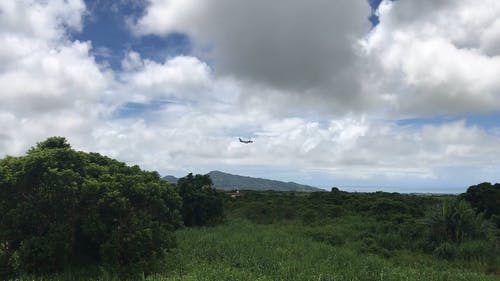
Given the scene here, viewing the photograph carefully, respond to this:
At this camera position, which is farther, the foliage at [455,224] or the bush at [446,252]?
the foliage at [455,224]

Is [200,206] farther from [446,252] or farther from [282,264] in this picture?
[446,252]

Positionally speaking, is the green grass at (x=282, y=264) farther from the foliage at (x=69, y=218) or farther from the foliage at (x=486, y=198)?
the foliage at (x=486, y=198)

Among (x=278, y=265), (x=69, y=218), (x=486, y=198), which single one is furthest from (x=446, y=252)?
(x=69, y=218)

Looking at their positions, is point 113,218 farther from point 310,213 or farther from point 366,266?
point 310,213

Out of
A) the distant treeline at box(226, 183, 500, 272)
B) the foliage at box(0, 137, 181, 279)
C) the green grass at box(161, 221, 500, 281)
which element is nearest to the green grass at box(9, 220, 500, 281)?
the green grass at box(161, 221, 500, 281)

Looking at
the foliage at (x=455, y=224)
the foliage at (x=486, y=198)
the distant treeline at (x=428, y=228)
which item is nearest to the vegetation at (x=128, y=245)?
the distant treeline at (x=428, y=228)

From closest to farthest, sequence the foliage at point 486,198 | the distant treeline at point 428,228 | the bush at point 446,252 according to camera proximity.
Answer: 1. the bush at point 446,252
2. the distant treeline at point 428,228
3. the foliage at point 486,198
